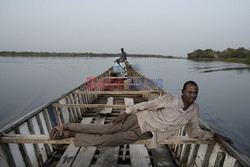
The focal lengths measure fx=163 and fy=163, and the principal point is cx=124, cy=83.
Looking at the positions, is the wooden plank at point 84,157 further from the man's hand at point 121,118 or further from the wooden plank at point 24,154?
the man's hand at point 121,118

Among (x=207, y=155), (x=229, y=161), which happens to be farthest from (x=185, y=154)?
(x=229, y=161)

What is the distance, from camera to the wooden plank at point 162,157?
3.19 m

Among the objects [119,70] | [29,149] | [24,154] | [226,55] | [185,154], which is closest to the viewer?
[24,154]

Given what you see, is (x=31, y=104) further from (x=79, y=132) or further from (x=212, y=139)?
(x=212, y=139)

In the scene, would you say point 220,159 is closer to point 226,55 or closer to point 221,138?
point 221,138

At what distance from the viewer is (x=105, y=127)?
2.34 metres

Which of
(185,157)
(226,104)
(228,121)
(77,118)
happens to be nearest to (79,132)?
(185,157)

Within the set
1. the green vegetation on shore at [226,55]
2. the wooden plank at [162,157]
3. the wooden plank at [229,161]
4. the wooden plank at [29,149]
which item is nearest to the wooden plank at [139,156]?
the wooden plank at [162,157]

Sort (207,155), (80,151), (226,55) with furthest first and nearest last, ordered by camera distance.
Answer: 1. (226,55)
2. (80,151)
3. (207,155)

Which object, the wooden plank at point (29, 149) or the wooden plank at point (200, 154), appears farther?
the wooden plank at point (29, 149)

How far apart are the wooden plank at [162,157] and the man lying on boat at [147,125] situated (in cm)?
114

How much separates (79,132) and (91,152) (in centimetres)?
118

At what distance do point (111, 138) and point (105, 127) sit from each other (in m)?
0.18

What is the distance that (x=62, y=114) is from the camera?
4.27m
